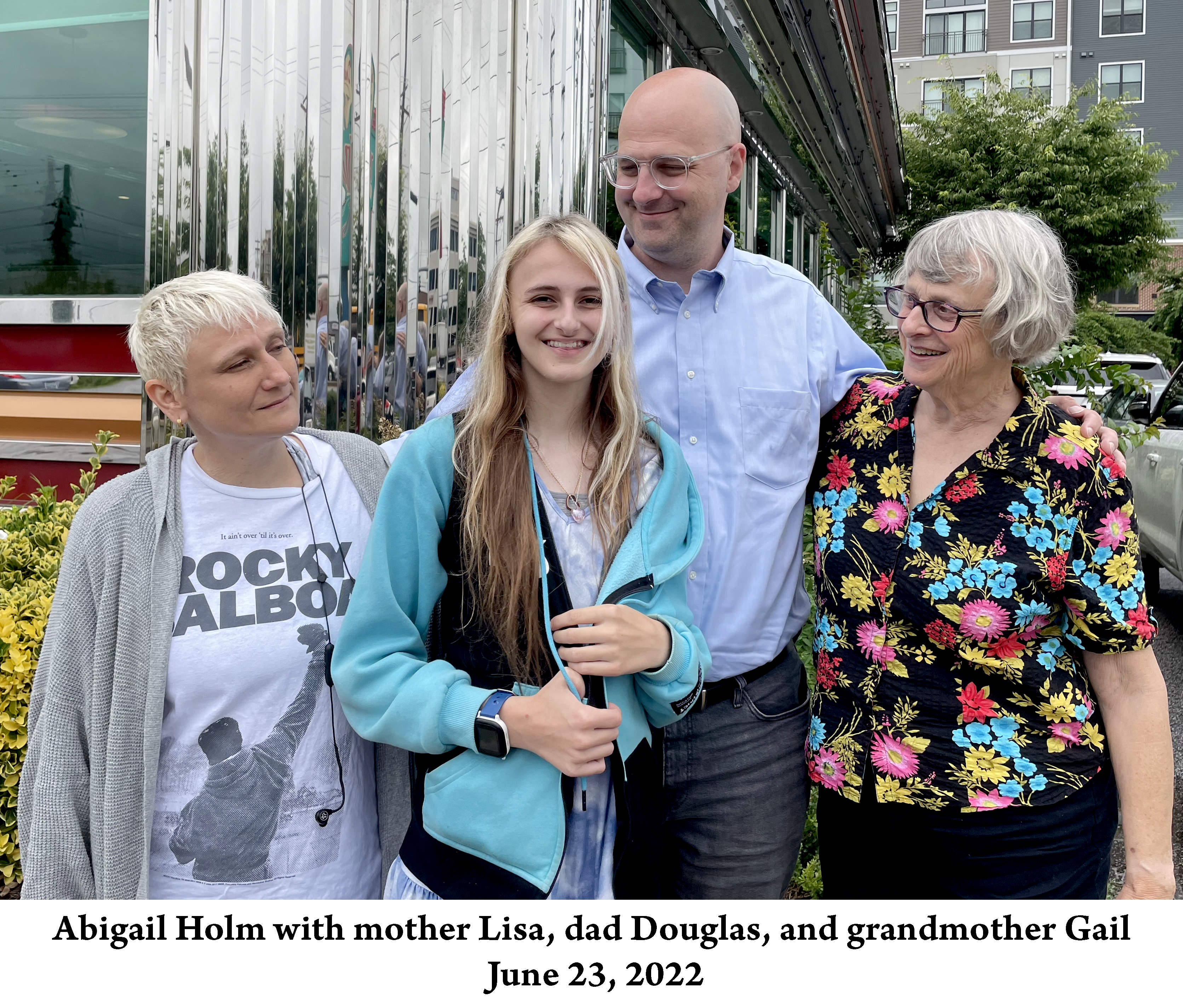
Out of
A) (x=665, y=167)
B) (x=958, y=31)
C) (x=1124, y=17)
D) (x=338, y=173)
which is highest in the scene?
(x=1124, y=17)

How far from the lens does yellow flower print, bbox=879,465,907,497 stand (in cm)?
210

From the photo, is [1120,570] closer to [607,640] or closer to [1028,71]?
[607,640]

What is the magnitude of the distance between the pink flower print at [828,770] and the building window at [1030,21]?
51.2m

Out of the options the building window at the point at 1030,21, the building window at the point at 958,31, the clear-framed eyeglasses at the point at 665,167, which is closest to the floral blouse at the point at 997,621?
the clear-framed eyeglasses at the point at 665,167

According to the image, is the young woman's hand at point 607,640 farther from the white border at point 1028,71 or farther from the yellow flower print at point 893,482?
the white border at point 1028,71

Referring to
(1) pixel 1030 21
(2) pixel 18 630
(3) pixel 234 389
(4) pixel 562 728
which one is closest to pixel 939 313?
(4) pixel 562 728

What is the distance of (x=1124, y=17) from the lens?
4384cm

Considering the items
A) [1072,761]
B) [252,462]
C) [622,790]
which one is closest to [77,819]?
[252,462]

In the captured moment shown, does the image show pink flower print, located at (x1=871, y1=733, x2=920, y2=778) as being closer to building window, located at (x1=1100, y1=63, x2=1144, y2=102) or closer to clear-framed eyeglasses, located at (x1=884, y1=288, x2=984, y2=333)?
clear-framed eyeglasses, located at (x1=884, y1=288, x2=984, y2=333)

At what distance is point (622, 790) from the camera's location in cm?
175

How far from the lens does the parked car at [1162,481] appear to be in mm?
6922

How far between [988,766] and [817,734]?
0.38m

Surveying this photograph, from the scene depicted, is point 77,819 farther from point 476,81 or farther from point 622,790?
point 476,81

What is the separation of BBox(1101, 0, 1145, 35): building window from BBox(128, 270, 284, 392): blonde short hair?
52490mm
